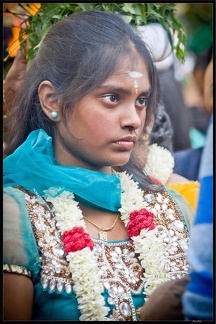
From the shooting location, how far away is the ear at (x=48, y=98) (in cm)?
306

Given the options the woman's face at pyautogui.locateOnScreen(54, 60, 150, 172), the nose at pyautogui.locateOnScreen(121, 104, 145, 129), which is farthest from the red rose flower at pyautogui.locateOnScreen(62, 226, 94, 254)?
the nose at pyautogui.locateOnScreen(121, 104, 145, 129)

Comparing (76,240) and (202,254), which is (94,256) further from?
(202,254)

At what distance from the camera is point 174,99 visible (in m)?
5.56

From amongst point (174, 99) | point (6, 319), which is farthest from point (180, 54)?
point (174, 99)

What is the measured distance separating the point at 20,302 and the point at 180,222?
81 cm

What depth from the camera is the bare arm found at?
2.79m

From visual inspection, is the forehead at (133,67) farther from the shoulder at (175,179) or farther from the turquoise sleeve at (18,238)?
the shoulder at (175,179)

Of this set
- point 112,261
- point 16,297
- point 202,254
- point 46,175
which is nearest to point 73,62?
point 46,175

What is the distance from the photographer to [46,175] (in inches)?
118

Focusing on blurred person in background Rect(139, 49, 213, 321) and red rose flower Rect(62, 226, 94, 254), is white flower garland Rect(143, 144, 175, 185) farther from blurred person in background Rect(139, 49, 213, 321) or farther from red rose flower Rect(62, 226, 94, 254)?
blurred person in background Rect(139, 49, 213, 321)

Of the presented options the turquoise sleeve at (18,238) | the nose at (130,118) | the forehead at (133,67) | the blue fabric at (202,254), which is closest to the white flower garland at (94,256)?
the turquoise sleeve at (18,238)

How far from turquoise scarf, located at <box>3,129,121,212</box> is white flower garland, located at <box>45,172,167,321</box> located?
0.04 m

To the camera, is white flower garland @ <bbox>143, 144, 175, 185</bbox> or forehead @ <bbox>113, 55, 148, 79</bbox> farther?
white flower garland @ <bbox>143, 144, 175, 185</bbox>

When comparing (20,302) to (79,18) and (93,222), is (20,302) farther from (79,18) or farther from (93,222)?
(79,18)
